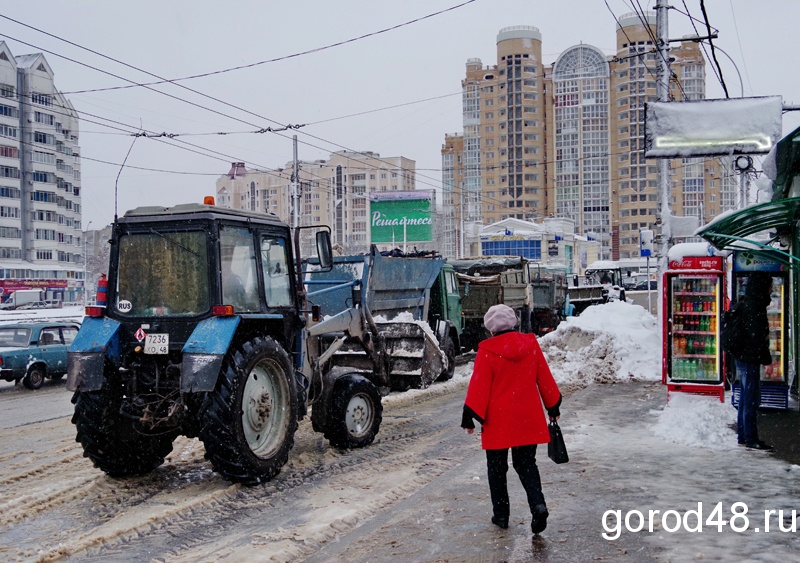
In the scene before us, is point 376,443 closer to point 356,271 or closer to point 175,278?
point 175,278

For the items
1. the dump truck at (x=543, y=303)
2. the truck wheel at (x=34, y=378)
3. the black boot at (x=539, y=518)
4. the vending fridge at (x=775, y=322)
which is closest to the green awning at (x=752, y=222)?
the vending fridge at (x=775, y=322)

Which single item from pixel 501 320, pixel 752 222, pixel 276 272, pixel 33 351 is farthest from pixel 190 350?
pixel 33 351

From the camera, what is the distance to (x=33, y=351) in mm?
17984

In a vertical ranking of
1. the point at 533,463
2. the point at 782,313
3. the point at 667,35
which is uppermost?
the point at 667,35

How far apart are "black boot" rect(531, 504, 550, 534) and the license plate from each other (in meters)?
3.85

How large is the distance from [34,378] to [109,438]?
11.7 m

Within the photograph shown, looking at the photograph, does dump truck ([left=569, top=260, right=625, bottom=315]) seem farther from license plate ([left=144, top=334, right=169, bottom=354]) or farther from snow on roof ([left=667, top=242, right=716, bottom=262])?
license plate ([left=144, top=334, right=169, bottom=354])

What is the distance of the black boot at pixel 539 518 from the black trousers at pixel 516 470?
0.22 ft

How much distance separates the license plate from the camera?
7.51 meters

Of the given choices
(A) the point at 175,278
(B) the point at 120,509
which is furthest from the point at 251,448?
(A) the point at 175,278

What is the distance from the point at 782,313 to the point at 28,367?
609 inches

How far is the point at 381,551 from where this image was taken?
5.37m

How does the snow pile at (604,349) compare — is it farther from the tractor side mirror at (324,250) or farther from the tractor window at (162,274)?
the tractor window at (162,274)

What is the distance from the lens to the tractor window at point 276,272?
8258 millimetres
